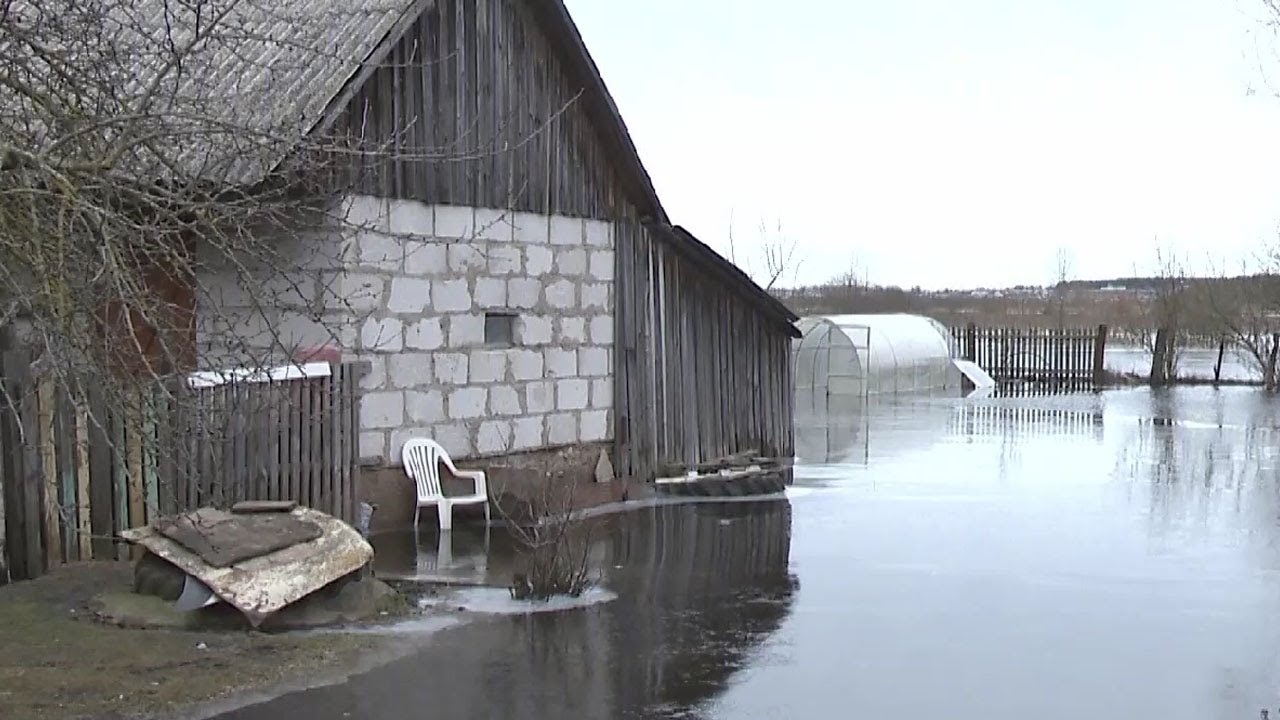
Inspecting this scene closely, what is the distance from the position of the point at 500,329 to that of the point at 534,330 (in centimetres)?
41

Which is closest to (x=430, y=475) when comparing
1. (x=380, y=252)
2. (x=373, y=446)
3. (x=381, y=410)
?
(x=373, y=446)

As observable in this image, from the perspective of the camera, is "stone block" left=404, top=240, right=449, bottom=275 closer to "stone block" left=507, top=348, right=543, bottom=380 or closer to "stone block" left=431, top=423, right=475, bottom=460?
"stone block" left=507, top=348, right=543, bottom=380

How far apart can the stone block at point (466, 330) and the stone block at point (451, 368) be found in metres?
0.12

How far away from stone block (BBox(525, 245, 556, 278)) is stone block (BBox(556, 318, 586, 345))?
2.01 ft

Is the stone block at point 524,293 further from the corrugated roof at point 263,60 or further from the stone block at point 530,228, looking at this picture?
the corrugated roof at point 263,60

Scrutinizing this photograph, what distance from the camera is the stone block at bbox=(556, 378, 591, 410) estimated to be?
14289 mm

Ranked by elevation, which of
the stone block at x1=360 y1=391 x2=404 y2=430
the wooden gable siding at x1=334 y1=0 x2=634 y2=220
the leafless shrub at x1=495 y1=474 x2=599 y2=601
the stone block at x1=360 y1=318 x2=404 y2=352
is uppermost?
the wooden gable siding at x1=334 y1=0 x2=634 y2=220

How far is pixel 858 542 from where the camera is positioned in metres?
12.4

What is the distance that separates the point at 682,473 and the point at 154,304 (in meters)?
10.1

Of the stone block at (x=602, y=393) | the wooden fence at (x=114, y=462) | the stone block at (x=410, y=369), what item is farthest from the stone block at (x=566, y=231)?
the wooden fence at (x=114, y=462)

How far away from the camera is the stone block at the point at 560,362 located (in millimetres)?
14094

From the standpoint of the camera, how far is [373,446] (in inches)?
469

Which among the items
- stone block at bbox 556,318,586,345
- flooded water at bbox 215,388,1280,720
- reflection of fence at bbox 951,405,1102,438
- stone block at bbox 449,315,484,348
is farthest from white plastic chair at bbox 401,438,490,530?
reflection of fence at bbox 951,405,1102,438

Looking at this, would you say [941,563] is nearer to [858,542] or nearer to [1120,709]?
[858,542]
